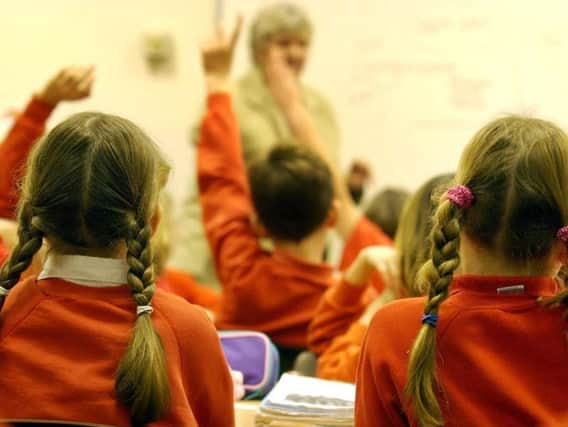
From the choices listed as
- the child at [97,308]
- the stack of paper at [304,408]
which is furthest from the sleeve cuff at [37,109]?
the stack of paper at [304,408]

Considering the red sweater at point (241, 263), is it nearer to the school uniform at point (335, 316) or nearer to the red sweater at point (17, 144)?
the school uniform at point (335, 316)

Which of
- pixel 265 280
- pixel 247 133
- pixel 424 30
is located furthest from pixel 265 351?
pixel 424 30

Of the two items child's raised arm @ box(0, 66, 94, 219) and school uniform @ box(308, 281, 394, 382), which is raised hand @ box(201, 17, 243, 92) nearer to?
child's raised arm @ box(0, 66, 94, 219)

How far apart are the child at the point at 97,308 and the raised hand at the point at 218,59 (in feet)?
3.16

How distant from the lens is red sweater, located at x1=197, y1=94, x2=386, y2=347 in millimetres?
2057

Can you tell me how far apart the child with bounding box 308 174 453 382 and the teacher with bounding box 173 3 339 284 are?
4.45 ft

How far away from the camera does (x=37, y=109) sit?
6.66 feet

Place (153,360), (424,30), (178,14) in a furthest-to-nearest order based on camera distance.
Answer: (178,14) < (424,30) < (153,360)

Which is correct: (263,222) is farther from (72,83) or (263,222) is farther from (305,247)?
(72,83)

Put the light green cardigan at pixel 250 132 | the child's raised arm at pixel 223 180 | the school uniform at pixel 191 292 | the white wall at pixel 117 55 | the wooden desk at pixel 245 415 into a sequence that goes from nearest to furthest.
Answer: the wooden desk at pixel 245 415 → the child's raised arm at pixel 223 180 → the school uniform at pixel 191 292 → the light green cardigan at pixel 250 132 → the white wall at pixel 117 55

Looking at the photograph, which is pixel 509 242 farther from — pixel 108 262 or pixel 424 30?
pixel 424 30

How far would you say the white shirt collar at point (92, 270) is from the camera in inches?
49.0

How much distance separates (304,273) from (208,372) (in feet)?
2.65

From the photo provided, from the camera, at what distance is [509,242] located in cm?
124
